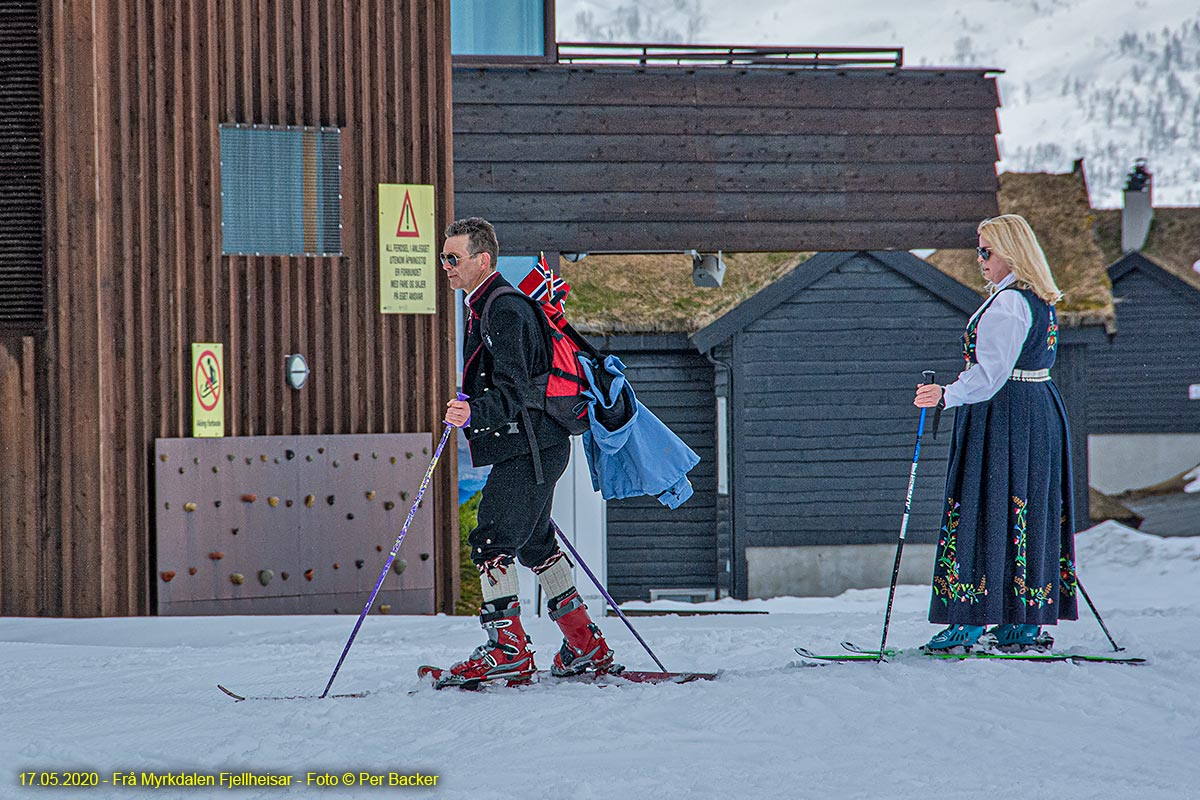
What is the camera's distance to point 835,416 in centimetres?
1645

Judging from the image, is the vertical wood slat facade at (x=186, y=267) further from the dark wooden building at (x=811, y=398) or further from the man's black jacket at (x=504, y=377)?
the dark wooden building at (x=811, y=398)

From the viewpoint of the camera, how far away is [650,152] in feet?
36.3

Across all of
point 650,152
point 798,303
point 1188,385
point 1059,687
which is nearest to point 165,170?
point 650,152

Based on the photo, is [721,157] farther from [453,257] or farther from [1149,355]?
[1149,355]

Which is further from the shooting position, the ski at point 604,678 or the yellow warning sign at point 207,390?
the yellow warning sign at point 207,390

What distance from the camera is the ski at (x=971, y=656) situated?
519 cm

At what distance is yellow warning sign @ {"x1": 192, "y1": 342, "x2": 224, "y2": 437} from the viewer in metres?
7.52

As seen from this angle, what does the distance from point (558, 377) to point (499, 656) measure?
1071mm

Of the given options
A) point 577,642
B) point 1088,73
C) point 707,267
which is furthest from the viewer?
point 1088,73

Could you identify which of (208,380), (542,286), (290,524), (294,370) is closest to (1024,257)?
(542,286)

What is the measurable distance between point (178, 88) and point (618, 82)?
14.8 feet

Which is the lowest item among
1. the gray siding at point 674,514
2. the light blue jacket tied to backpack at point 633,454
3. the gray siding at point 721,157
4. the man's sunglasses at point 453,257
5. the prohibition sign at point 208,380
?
the gray siding at point 674,514

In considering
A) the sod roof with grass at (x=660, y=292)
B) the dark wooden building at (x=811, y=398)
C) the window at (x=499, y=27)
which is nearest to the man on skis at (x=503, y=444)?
the window at (x=499, y=27)

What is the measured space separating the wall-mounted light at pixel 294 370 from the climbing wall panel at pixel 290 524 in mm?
345
